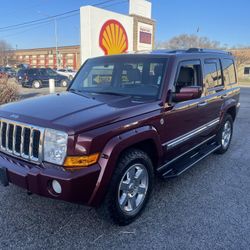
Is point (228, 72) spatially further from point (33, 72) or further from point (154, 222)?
point (33, 72)

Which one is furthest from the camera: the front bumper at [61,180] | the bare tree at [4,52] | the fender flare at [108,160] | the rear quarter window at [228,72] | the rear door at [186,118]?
the bare tree at [4,52]

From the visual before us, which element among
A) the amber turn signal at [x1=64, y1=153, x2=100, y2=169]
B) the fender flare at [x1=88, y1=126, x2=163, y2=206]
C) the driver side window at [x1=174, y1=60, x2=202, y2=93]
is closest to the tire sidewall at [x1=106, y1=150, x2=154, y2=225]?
the fender flare at [x1=88, y1=126, x2=163, y2=206]

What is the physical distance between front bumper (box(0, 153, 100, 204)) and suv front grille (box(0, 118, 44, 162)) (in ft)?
0.43

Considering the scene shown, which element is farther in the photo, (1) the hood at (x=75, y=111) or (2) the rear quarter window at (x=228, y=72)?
(2) the rear quarter window at (x=228, y=72)

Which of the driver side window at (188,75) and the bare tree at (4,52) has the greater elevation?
the bare tree at (4,52)

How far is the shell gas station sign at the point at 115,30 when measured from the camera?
34.4ft

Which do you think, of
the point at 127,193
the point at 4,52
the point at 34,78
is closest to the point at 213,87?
the point at 127,193

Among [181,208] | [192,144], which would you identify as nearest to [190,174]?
[192,144]

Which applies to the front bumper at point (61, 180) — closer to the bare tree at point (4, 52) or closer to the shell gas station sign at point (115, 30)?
the shell gas station sign at point (115, 30)

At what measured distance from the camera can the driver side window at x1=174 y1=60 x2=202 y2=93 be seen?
375 cm

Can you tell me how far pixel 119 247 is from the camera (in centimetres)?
271

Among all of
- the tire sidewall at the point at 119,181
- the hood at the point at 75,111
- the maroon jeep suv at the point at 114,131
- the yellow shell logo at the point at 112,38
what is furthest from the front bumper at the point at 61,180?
the yellow shell logo at the point at 112,38

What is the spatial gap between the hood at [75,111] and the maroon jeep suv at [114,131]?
10mm

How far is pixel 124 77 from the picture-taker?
3.91 m
